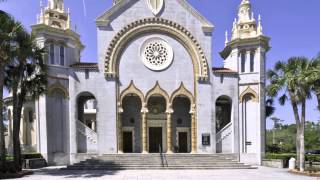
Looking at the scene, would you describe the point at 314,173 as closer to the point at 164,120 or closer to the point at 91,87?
the point at 164,120

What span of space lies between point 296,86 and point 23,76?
19.4 metres

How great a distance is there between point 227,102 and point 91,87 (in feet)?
46.2

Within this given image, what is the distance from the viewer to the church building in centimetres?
2905

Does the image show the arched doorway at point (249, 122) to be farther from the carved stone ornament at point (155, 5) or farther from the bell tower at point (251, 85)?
the carved stone ornament at point (155, 5)

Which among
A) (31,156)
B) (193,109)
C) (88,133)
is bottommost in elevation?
(31,156)

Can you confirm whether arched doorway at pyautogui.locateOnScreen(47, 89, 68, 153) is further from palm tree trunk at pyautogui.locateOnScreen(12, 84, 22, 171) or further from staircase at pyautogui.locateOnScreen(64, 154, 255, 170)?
palm tree trunk at pyautogui.locateOnScreen(12, 84, 22, 171)

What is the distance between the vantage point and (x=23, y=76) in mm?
23391

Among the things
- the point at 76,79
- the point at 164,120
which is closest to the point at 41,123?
the point at 76,79

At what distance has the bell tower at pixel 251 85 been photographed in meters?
30.2

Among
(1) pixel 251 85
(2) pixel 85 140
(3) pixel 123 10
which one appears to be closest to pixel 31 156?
(2) pixel 85 140

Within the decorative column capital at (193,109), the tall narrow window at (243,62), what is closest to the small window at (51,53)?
the decorative column capital at (193,109)

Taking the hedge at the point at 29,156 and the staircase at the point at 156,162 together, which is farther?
the hedge at the point at 29,156

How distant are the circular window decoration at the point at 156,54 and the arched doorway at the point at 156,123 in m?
3.46

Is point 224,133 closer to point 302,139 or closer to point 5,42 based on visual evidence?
point 302,139
